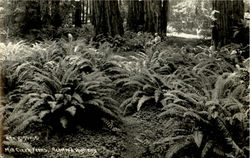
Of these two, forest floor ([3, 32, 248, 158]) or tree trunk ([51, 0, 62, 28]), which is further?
tree trunk ([51, 0, 62, 28])

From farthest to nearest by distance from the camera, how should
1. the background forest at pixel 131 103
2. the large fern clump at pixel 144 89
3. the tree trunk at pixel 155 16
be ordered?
1. the tree trunk at pixel 155 16
2. the large fern clump at pixel 144 89
3. the background forest at pixel 131 103

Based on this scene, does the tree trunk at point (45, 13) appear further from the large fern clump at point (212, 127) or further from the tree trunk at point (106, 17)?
the large fern clump at point (212, 127)

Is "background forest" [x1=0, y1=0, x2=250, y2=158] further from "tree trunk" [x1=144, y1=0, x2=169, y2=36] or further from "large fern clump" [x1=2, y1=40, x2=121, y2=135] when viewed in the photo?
"tree trunk" [x1=144, y1=0, x2=169, y2=36]

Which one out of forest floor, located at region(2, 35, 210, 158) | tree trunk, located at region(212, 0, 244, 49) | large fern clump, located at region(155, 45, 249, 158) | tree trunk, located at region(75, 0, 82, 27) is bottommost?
forest floor, located at region(2, 35, 210, 158)

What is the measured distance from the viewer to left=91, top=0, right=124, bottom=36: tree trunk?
32.9 ft

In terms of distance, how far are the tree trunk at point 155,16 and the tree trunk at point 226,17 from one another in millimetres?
2546

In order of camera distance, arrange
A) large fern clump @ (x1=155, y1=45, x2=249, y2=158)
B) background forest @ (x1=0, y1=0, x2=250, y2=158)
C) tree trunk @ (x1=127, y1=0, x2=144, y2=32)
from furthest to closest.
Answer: tree trunk @ (x1=127, y1=0, x2=144, y2=32) → background forest @ (x1=0, y1=0, x2=250, y2=158) → large fern clump @ (x1=155, y1=45, x2=249, y2=158)

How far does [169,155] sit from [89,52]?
4.21m

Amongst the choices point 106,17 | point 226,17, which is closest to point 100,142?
point 106,17

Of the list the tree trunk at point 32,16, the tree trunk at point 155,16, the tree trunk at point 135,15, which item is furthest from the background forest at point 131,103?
the tree trunk at point 135,15

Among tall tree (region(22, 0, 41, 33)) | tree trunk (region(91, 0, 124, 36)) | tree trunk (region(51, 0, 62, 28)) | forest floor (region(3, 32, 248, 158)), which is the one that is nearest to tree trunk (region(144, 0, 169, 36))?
tree trunk (region(91, 0, 124, 36))

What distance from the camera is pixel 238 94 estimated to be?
17.4ft

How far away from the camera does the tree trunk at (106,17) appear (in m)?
10.0

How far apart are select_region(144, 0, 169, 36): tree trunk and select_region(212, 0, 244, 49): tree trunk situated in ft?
8.35
